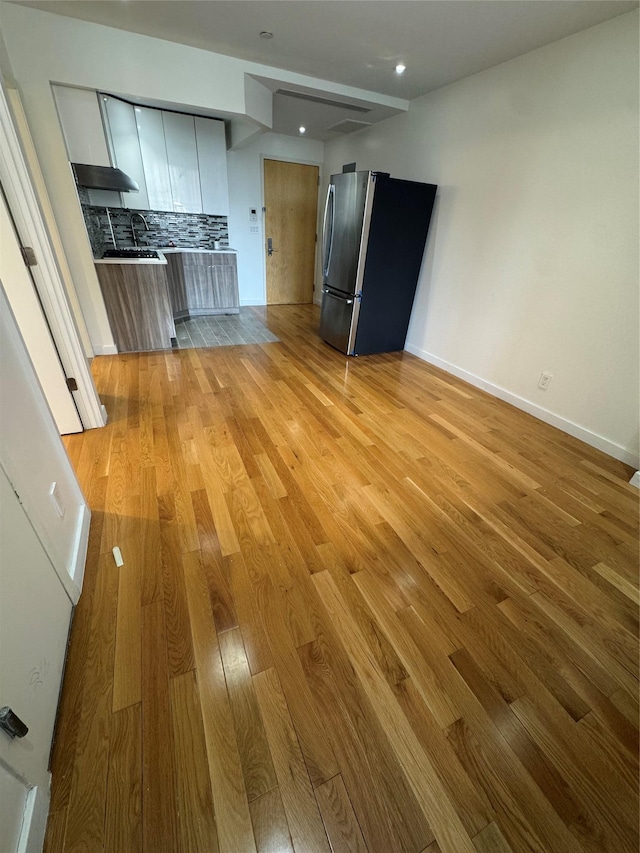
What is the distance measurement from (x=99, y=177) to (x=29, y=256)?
2258 millimetres

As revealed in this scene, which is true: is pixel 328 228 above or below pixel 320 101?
below

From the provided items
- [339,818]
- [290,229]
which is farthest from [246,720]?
[290,229]

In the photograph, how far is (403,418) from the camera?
2.72 m

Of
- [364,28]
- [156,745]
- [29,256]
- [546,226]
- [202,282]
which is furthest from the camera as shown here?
[202,282]

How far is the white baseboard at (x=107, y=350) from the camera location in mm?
3554

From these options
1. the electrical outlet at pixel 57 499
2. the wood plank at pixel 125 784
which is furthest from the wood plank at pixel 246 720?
the electrical outlet at pixel 57 499

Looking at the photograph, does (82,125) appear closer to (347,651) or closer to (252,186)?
(252,186)

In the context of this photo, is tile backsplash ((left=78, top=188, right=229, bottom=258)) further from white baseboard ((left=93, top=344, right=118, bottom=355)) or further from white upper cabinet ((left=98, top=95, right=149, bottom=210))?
white baseboard ((left=93, top=344, right=118, bottom=355))

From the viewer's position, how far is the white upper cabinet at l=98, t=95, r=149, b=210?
10.9 ft

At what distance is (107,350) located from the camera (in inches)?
141

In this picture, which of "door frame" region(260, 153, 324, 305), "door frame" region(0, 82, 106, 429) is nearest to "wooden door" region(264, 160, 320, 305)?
"door frame" region(260, 153, 324, 305)

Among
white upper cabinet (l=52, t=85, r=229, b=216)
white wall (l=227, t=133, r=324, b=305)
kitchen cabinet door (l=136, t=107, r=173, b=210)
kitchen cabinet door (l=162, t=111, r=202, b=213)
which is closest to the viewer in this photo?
white upper cabinet (l=52, t=85, r=229, b=216)

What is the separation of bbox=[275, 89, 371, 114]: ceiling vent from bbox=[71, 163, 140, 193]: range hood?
1.82 meters

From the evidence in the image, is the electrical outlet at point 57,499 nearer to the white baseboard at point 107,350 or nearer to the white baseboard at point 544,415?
the white baseboard at point 107,350
